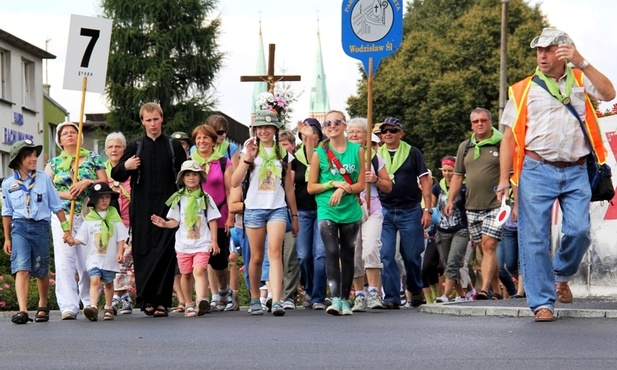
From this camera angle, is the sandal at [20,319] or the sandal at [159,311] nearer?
the sandal at [20,319]

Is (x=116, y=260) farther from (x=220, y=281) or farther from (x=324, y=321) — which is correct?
(x=324, y=321)

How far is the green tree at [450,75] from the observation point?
219 feet

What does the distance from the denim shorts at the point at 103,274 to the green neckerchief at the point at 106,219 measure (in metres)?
0.24

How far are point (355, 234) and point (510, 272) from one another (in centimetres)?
447

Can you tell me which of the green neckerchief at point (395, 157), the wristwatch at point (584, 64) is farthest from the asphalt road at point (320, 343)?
the green neckerchief at point (395, 157)

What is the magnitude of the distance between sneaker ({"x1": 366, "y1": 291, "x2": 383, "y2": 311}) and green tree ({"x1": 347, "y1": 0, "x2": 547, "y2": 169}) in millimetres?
49651

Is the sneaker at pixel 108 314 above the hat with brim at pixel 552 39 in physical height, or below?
below

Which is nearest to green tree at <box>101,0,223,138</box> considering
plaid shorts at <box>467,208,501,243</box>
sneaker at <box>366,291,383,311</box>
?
plaid shorts at <box>467,208,501,243</box>

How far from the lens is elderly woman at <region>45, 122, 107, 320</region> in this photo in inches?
587

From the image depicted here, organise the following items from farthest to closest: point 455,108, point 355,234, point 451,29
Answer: point 451,29, point 455,108, point 355,234

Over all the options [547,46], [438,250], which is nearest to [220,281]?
[438,250]

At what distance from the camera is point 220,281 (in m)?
16.5

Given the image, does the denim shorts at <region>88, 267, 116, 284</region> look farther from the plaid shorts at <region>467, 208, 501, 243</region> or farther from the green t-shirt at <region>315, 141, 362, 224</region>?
the plaid shorts at <region>467, 208, 501, 243</region>

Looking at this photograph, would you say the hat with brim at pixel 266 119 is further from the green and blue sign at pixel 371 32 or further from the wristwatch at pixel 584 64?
the wristwatch at pixel 584 64
